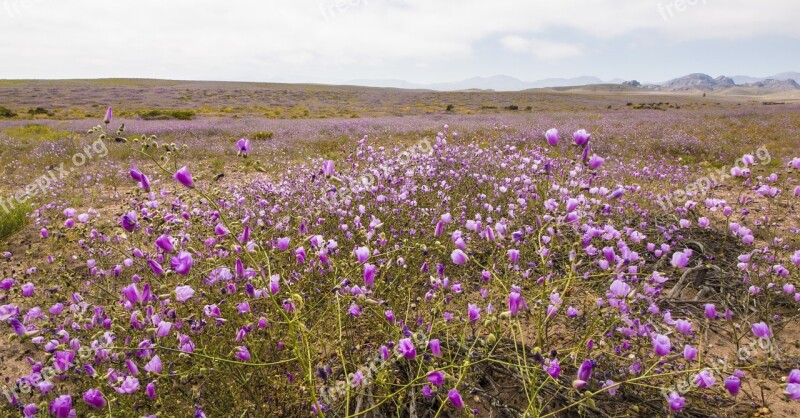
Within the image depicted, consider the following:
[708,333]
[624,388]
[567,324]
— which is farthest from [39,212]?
[708,333]

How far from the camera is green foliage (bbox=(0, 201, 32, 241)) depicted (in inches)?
211

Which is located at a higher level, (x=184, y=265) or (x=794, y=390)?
(x=184, y=265)

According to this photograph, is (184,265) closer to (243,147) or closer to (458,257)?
(243,147)

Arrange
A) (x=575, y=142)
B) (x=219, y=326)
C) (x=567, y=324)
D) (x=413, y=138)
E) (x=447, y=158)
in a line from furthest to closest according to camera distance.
A: (x=413, y=138), (x=447, y=158), (x=567, y=324), (x=219, y=326), (x=575, y=142)

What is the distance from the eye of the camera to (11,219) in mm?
5484

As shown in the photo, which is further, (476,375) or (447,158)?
(447,158)

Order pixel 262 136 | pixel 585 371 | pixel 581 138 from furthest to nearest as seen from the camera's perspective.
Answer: pixel 262 136, pixel 581 138, pixel 585 371

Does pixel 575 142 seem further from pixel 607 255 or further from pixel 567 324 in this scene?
pixel 567 324

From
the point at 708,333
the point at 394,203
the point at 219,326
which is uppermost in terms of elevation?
the point at 394,203

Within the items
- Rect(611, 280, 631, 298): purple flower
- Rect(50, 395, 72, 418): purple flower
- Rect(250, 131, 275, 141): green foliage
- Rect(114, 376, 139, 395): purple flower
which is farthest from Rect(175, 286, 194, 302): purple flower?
Rect(250, 131, 275, 141): green foliage

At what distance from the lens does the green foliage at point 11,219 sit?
17.6 ft

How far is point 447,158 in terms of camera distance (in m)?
6.50

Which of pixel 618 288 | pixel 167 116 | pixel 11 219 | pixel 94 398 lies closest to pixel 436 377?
pixel 618 288

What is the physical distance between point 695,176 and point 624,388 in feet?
24.4
